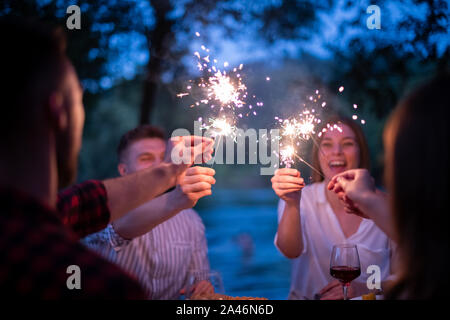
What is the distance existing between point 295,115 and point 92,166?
5.44 m

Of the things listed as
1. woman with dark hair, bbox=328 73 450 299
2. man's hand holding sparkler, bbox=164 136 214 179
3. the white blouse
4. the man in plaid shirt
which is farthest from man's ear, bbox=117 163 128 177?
woman with dark hair, bbox=328 73 450 299

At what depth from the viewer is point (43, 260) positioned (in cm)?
95

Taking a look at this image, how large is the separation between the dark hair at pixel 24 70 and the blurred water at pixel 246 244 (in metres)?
6.32

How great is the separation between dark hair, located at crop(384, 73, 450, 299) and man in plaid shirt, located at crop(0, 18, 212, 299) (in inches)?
31.2

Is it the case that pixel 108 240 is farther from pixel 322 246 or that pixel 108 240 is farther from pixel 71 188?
pixel 322 246

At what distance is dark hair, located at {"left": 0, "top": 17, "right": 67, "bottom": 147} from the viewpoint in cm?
105

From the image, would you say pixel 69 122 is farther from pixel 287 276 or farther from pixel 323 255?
pixel 287 276

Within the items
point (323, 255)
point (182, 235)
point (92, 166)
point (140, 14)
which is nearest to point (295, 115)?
point (323, 255)

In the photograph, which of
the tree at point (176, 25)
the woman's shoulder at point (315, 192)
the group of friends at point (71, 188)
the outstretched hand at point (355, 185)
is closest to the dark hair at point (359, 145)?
the woman's shoulder at point (315, 192)

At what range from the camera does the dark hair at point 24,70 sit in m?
1.05

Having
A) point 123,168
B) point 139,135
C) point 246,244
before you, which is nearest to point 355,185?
point 139,135

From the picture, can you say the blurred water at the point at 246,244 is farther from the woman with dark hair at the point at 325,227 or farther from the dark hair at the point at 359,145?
the dark hair at the point at 359,145

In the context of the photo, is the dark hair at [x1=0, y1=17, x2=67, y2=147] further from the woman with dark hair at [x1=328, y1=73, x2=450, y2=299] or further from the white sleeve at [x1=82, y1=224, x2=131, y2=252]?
the white sleeve at [x1=82, y1=224, x2=131, y2=252]
